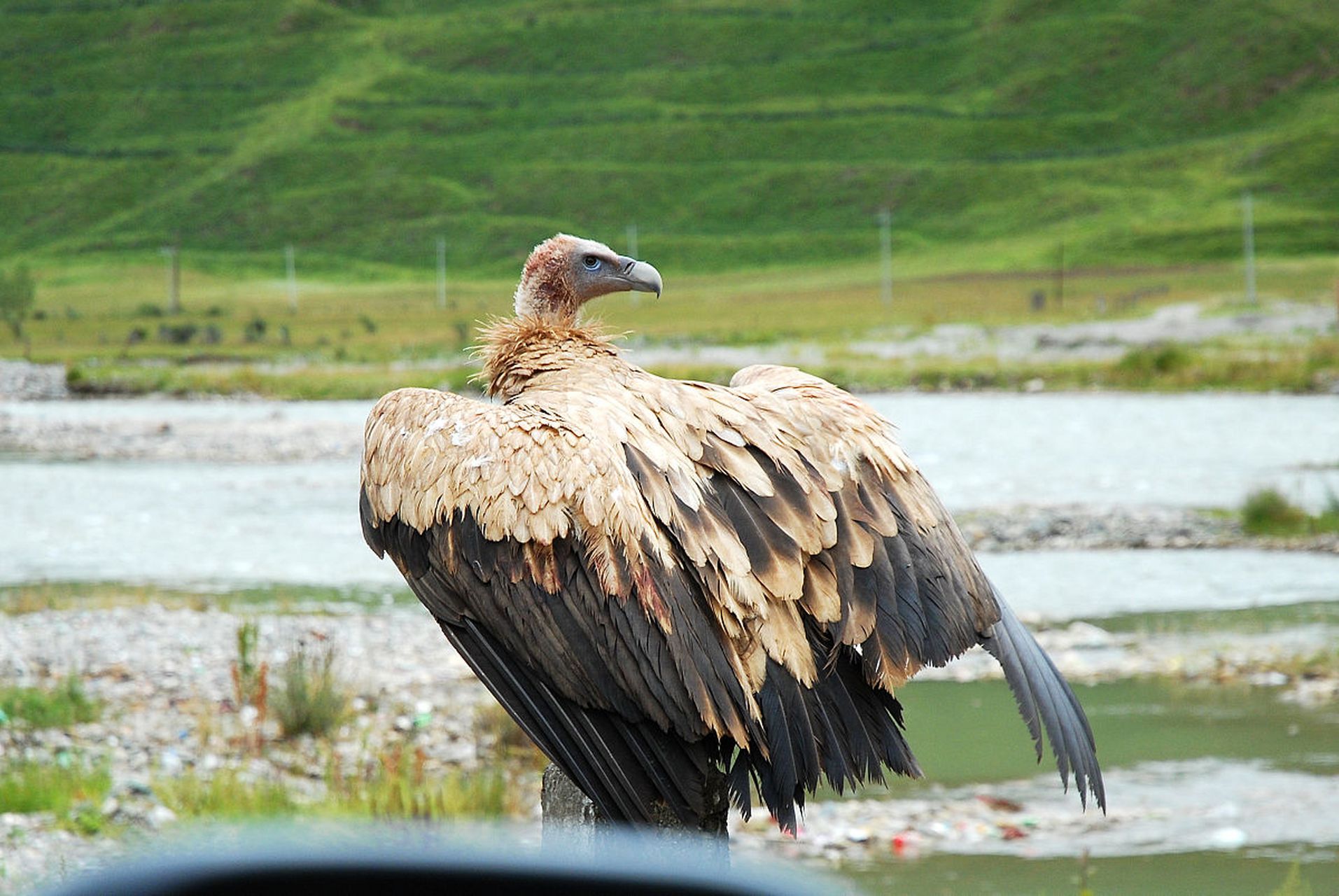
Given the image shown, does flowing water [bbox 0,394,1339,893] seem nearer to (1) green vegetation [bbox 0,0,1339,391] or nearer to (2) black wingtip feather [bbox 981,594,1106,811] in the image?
(2) black wingtip feather [bbox 981,594,1106,811]

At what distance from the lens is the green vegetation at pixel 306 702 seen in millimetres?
8781

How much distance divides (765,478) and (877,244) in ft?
373

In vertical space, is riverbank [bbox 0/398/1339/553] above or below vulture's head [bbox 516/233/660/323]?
below

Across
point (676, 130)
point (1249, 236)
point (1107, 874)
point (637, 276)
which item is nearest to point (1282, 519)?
point (1107, 874)

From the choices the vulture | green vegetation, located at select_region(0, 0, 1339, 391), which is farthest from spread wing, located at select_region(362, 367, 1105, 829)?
green vegetation, located at select_region(0, 0, 1339, 391)

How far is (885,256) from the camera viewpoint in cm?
10738

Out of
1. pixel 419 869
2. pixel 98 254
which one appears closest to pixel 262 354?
pixel 419 869

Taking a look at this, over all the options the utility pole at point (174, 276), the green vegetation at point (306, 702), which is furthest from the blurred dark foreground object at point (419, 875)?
the utility pole at point (174, 276)

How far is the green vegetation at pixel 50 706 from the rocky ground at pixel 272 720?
3.9 inches

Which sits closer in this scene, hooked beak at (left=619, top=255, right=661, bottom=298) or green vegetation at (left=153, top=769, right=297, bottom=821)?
hooked beak at (left=619, top=255, right=661, bottom=298)

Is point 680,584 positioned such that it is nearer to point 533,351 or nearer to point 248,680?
point 533,351

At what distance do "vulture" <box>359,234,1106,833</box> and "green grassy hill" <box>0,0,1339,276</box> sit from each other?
100 metres

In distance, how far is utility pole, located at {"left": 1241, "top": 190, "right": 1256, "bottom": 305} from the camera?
78.4 metres

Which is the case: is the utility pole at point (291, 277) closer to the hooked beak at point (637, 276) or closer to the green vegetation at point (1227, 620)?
the green vegetation at point (1227, 620)
